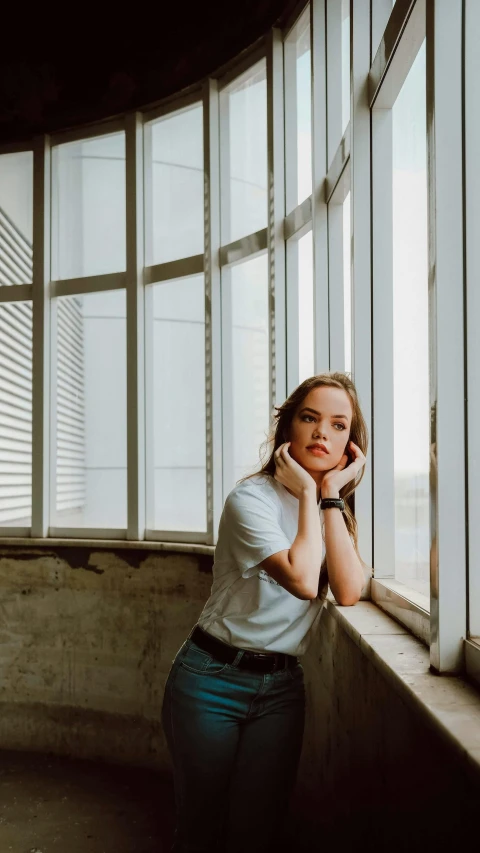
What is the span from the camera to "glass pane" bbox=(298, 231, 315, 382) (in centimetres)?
337

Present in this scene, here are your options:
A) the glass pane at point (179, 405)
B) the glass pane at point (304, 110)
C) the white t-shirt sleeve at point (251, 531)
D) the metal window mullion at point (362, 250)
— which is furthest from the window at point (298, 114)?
the white t-shirt sleeve at point (251, 531)

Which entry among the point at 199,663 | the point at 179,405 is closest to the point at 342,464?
the point at 199,663

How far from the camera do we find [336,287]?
2893mm

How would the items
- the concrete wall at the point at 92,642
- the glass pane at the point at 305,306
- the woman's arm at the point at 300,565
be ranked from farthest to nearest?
the concrete wall at the point at 92,642, the glass pane at the point at 305,306, the woman's arm at the point at 300,565

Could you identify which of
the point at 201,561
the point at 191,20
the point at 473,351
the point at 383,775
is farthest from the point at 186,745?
the point at 191,20

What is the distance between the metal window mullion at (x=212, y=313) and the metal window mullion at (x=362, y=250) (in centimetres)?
189

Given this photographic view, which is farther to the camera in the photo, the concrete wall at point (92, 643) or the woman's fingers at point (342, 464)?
the concrete wall at point (92, 643)

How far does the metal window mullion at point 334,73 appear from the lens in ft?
9.30

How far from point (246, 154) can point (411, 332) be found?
255cm

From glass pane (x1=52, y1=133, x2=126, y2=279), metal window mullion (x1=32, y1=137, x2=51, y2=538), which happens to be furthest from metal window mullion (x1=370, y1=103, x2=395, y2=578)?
metal window mullion (x1=32, y1=137, x2=51, y2=538)

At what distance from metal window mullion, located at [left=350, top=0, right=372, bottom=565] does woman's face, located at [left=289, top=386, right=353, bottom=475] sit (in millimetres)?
438

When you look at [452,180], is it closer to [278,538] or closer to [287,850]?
[278,538]

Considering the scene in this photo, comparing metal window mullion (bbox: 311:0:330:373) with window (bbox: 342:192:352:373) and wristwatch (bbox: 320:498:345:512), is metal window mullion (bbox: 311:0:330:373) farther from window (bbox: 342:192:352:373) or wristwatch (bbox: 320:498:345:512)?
wristwatch (bbox: 320:498:345:512)

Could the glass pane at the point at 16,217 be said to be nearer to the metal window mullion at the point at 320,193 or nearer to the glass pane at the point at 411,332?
the metal window mullion at the point at 320,193
